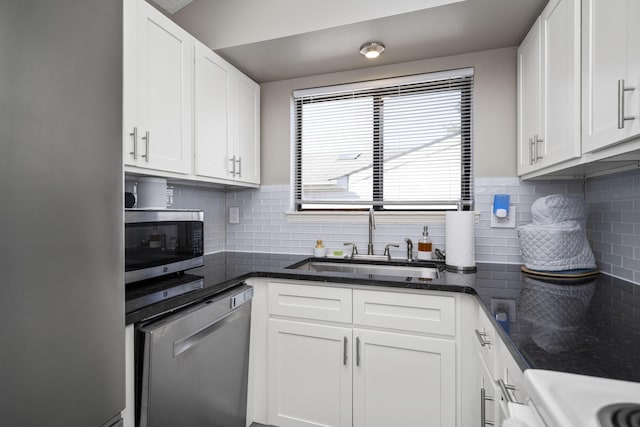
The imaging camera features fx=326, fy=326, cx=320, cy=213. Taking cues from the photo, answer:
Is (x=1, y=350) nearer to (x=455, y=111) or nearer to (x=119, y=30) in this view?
(x=119, y=30)

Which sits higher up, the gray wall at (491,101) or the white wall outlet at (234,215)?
the gray wall at (491,101)

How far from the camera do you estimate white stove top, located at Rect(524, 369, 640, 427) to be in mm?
466

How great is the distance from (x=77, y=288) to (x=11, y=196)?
0.25 m

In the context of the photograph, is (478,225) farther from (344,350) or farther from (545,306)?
(344,350)

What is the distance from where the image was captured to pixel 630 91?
0.89 m

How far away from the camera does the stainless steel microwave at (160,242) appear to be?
1.32 meters

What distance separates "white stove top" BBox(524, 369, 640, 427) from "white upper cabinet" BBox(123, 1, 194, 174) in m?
1.54

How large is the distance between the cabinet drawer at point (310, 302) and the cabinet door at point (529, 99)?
1196mm

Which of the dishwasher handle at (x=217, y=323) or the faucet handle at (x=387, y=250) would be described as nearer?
the dishwasher handle at (x=217, y=323)

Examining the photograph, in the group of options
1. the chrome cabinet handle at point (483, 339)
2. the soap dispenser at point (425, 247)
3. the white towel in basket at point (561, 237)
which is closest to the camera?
the chrome cabinet handle at point (483, 339)

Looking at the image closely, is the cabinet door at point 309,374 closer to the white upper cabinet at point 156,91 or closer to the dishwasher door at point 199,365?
the dishwasher door at point 199,365

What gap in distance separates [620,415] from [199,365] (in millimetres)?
1298

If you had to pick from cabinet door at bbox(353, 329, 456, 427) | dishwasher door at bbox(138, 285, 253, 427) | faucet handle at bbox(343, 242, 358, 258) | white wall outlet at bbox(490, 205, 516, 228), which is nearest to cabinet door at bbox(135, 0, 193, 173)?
dishwasher door at bbox(138, 285, 253, 427)

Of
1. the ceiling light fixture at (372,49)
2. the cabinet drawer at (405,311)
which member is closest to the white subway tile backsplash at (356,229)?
the cabinet drawer at (405,311)
